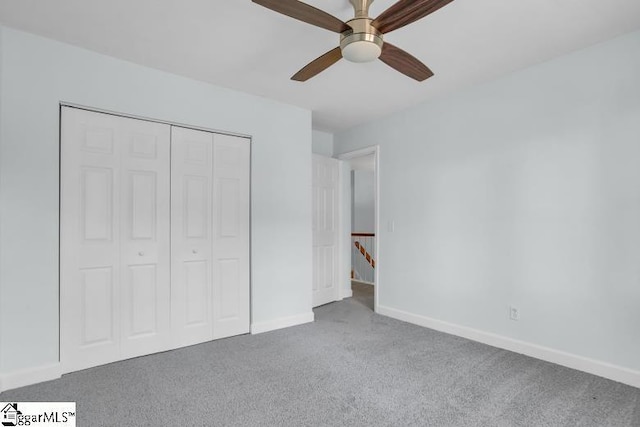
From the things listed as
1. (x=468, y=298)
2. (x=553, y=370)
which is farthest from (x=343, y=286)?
→ (x=553, y=370)

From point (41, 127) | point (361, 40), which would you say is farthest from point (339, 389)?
point (41, 127)

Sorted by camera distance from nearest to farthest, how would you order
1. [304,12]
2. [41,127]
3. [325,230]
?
[304,12]
[41,127]
[325,230]

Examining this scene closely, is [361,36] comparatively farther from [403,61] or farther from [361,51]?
[403,61]

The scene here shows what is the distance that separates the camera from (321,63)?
223 centimetres

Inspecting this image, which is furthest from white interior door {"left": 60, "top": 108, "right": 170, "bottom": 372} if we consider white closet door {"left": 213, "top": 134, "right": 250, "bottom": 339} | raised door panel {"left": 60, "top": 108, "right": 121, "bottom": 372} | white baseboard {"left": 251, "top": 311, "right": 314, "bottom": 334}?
white baseboard {"left": 251, "top": 311, "right": 314, "bottom": 334}

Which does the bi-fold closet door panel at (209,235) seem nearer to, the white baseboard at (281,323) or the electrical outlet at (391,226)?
the white baseboard at (281,323)

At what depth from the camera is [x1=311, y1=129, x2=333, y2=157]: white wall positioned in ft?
16.4

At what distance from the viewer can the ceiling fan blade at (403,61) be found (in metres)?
2.07

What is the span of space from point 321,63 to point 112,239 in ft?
7.03

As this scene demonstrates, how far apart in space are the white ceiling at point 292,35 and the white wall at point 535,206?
0.36 metres

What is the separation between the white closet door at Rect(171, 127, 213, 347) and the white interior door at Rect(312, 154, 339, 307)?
1.71 meters

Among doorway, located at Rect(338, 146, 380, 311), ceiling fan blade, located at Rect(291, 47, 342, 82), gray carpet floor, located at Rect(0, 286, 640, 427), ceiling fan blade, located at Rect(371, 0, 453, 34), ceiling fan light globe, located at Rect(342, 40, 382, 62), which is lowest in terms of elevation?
gray carpet floor, located at Rect(0, 286, 640, 427)

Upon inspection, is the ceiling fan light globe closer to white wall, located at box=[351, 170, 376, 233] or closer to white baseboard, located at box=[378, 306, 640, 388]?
white baseboard, located at box=[378, 306, 640, 388]

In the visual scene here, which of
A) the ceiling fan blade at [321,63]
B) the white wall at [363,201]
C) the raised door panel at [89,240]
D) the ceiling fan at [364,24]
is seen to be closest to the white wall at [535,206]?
the ceiling fan at [364,24]
